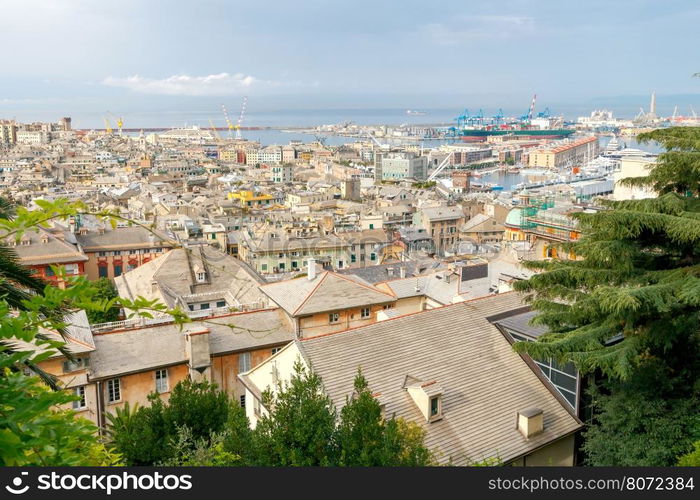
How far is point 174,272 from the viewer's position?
2403cm

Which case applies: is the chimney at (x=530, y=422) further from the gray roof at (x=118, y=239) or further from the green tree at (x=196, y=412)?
the gray roof at (x=118, y=239)

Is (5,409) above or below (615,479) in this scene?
above

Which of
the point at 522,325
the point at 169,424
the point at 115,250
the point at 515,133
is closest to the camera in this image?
the point at 169,424

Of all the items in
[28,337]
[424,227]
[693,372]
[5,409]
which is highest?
[28,337]

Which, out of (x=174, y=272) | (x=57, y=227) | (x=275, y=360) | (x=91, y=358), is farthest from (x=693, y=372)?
(x=57, y=227)

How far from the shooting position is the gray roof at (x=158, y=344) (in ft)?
44.1

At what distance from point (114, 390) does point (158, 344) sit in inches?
51.2

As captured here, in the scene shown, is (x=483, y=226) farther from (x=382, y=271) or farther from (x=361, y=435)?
(x=361, y=435)

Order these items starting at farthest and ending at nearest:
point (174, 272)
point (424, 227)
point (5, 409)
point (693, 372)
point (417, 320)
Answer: point (424, 227) < point (174, 272) < point (417, 320) < point (693, 372) < point (5, 409)

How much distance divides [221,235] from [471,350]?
31.3 metres

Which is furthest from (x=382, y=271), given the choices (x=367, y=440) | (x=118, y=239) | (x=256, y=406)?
(x=367, y=440)

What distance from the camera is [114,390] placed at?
13.4 meters

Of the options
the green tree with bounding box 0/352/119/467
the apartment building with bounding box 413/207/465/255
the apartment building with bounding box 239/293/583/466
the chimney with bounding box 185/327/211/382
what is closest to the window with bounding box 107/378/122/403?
the chimney with bounding box 185/327/211/382

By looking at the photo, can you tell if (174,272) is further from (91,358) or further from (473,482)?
(473,482)
